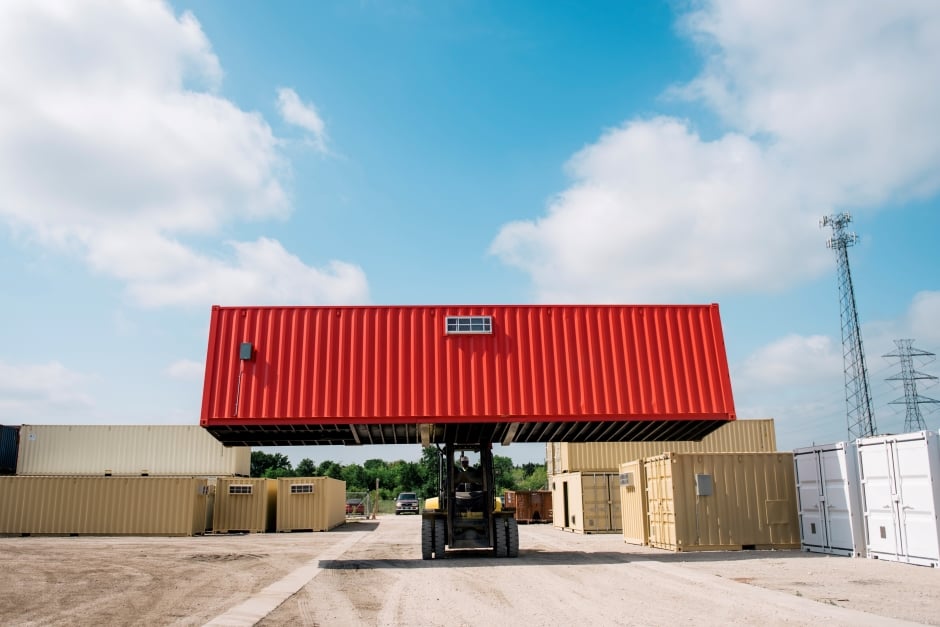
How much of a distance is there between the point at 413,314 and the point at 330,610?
8696 millimetres

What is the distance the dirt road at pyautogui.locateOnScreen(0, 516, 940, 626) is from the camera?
953cm

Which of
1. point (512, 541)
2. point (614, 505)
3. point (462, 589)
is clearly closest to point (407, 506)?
point (614, 505)

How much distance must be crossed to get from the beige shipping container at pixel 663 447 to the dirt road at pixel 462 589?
34.7 ft

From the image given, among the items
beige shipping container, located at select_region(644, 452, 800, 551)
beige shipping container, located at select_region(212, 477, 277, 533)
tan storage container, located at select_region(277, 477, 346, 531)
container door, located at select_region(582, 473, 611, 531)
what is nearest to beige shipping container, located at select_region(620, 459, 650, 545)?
beige shipping container, located at select_region(644, 452, 800, 551)

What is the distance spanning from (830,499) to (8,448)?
40759 mm

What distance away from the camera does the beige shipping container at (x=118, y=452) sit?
38.7m

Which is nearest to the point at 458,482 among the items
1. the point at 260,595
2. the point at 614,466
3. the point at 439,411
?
the point at 439,411

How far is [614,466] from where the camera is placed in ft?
101

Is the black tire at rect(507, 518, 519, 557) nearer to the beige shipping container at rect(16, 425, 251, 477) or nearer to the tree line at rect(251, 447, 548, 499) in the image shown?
the beige shipping container at rect(16, 425, 251, 477)

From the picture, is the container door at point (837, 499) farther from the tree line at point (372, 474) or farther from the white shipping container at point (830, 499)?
the tree line at point (372, 474)

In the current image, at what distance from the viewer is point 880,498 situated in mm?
15859

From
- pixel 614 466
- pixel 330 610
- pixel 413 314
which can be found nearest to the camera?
pixel 330 610

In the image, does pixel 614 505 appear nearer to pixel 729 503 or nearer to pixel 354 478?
pixel 729 503

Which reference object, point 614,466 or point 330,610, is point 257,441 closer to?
point 330,610
